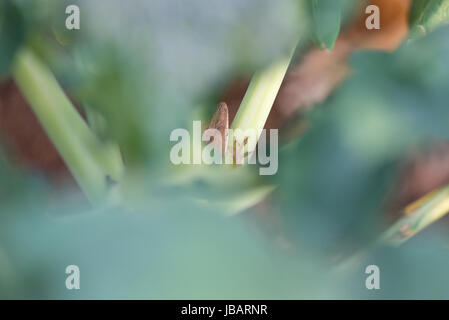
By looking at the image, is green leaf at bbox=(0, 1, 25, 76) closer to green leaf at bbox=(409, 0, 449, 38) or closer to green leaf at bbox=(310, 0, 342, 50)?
green leaf at bbox=(310, 0, 342, 50)

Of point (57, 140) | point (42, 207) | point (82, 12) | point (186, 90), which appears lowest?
point (42, 207)

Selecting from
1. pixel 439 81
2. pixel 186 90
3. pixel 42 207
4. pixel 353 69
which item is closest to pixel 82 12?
pixel 186 90

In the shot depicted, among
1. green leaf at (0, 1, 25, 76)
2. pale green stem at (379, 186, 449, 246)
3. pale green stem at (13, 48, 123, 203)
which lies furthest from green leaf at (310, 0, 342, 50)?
green leaf at (0, 1, 25, 76)

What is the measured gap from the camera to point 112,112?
149 centimetres

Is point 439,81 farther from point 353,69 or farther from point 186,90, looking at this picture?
point 186,90

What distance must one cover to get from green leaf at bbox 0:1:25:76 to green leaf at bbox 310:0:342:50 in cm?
72

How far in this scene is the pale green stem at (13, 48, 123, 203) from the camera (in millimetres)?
1480

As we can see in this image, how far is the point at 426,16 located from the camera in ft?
4.96

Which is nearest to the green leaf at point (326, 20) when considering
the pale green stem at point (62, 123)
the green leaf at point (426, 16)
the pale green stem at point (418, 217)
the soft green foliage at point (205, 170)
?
the soft green foliage at point (205, 170)

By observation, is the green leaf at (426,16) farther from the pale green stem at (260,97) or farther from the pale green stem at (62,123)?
the pale green stem at (62,123)

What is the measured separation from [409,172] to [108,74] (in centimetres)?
80

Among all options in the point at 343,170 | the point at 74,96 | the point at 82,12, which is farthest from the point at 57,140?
the point at 343,170

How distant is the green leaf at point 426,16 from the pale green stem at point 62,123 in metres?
0.82

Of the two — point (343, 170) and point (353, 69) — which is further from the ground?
point (353, 69)
